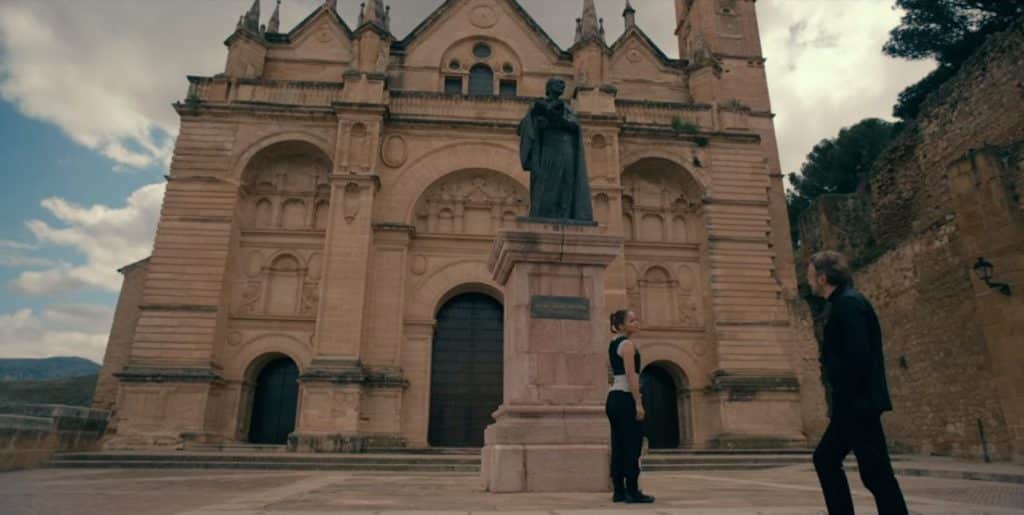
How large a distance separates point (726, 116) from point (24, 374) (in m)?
117

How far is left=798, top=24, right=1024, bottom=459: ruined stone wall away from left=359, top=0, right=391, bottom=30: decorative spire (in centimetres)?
1707

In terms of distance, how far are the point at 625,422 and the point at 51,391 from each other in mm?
36658

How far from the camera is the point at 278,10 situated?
23.9 m

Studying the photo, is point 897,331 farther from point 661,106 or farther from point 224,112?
point 224,112

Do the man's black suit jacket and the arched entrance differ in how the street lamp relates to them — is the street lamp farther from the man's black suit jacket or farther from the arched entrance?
the man's black suit jacket

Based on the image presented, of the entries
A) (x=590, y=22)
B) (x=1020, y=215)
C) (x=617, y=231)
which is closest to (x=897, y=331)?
(x=1020, y=215)

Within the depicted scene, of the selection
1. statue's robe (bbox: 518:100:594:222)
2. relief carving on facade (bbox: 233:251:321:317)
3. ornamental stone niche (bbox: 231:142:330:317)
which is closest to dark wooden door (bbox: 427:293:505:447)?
relief carving on facade (bbox: 233:251:321:317)

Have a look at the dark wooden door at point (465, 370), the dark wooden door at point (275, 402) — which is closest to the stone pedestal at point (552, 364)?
the dark wooden door at point (465, 370)

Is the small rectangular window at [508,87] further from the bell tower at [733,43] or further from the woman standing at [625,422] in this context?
the woman standing at [625,422]

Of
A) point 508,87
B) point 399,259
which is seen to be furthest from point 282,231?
point 508,87

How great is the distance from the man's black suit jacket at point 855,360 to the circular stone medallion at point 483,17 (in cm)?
2225

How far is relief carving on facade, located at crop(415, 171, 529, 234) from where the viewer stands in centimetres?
1977

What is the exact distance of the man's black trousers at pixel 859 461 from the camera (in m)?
3.05

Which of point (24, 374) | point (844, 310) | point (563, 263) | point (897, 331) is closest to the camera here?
point (844, 310)
